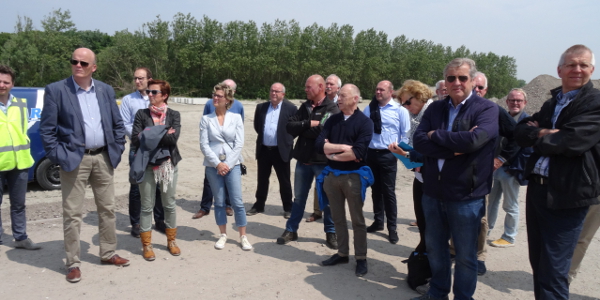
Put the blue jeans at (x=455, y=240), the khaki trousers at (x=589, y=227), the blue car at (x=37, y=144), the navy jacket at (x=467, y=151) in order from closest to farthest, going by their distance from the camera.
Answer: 1. the navy jacket at (x=467, y=151)
2. the blue jeans at (x=455, y=240)
3. the khaki trousers at (x=589, y=227)
4. the blue car at (x=37, y=144)

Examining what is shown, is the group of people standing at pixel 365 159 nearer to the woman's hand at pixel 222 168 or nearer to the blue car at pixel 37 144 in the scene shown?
the woman's hand at pixel 222 168

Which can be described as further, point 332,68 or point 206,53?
point 332,68

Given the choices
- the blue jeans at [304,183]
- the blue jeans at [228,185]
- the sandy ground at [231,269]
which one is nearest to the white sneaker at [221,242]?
the sandy ground at [231,269]

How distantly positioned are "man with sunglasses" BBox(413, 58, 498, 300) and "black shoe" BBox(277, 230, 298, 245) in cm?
227

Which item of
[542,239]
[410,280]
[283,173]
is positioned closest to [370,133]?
[410,280]

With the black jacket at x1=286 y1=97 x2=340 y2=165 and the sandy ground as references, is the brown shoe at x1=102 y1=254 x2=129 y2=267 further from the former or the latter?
the black jacket at x1=286 y1=97 x2=340 y2=165

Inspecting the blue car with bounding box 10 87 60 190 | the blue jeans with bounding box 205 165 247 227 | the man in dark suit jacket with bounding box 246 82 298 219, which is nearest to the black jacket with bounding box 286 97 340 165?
the blue jeans with bounding box 205 165 247 227

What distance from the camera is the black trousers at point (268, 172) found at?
6.43m

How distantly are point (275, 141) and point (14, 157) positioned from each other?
3.40 m

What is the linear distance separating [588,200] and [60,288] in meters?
4.60

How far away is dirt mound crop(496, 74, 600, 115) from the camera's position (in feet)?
48.2

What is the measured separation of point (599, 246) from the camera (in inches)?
213

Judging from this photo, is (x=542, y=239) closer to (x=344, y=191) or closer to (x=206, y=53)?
(x=344, y=191)

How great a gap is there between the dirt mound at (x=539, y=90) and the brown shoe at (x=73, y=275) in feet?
47.8
